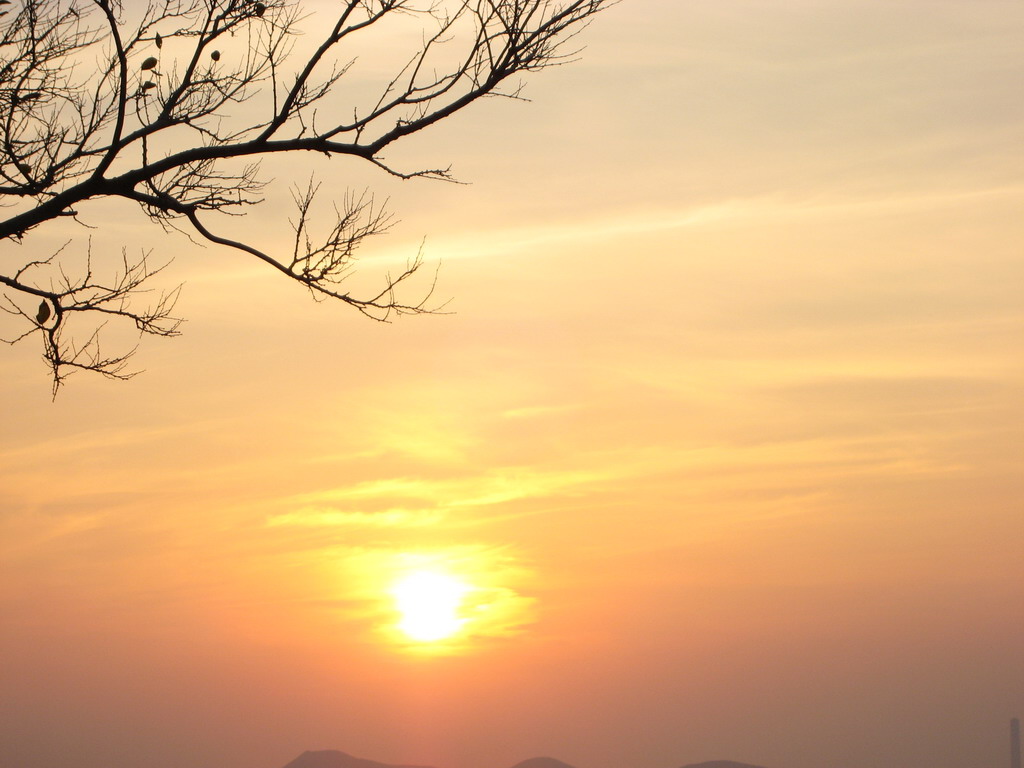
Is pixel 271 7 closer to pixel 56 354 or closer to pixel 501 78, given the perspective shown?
pixel 501 78

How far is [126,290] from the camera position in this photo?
11.5 m

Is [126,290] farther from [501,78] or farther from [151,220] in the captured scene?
[501,78]

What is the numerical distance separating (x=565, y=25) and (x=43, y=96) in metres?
5.15

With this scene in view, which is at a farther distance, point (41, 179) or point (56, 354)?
point (56, 354)

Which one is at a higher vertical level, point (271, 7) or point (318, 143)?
point (271, 7)

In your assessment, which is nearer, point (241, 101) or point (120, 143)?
point (120, 143)

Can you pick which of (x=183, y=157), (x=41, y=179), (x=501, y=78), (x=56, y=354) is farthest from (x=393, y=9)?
(x=56, y=354)

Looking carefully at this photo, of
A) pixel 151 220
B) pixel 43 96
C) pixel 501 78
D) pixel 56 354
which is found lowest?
pixel 56 354

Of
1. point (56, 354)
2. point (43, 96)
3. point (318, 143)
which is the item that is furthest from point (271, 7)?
point (56, 354)

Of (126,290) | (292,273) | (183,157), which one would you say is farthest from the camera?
(126,290)

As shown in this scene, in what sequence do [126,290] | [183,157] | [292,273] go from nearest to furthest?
1. [183,157]
2. [292,273]
3. [126,290]

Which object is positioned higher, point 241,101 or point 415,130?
point 241,101

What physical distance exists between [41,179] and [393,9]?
3.53 metres

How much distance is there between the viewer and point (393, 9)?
1048 cm
